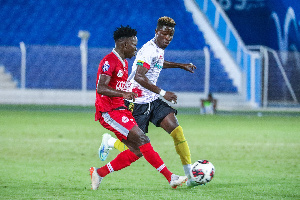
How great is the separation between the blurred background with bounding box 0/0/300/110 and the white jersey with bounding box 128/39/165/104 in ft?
62.8

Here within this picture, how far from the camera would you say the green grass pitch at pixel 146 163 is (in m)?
6.98

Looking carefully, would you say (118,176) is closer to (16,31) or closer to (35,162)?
(35,162)

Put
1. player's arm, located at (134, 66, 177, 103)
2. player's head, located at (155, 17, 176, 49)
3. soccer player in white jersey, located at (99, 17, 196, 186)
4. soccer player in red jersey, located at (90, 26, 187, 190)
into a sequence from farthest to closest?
player's head, located at (155, 17, 176, 49) < soccer player in white jersey, located at (99, 17, 196, 186) < player's arm, located at (134, 66, 177, 103) < soccer player in red jersey, located at (90, 26, 187, 190)

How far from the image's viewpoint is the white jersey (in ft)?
25.4

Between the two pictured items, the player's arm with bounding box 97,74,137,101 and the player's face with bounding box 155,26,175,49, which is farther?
the player's face with bounding box 155,26,175,49

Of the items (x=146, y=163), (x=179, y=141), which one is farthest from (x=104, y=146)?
(x=179, y=141)

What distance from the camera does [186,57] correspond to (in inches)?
1115

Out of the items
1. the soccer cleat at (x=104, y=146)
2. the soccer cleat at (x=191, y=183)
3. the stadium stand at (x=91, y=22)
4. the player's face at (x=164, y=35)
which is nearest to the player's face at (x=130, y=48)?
the player's face at (x=164, y=35)

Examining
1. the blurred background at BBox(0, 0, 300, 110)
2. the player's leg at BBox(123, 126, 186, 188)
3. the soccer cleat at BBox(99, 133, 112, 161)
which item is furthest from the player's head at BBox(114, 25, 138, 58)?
the blurred background at BBox(0, 0, 300, 110)

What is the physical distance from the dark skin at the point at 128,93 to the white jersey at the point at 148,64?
0.35 meters

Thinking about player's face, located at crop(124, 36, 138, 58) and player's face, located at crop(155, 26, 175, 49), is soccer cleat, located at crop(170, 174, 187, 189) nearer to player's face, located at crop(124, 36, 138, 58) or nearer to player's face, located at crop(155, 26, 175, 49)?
player's face, located at crop(124, 36, 138, 58)

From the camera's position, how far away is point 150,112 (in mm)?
8094

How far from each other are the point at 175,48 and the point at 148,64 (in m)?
25.5

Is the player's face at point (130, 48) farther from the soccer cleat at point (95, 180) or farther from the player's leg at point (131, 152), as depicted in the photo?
the soccer cleat at point (95, 180)
